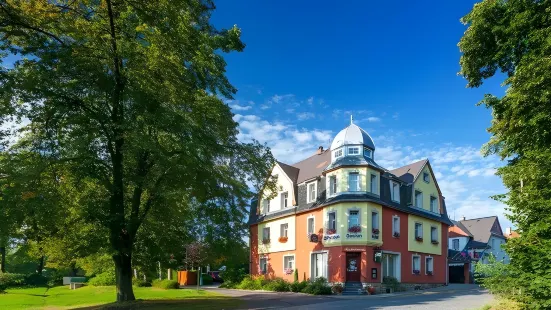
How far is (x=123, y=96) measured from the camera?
1481 cm

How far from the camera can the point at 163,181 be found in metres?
16.5

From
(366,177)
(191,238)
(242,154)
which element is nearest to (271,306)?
(191,238)

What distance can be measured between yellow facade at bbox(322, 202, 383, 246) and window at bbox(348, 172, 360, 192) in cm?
105

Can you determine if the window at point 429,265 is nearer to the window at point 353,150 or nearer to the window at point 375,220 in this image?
the window at point 375,220

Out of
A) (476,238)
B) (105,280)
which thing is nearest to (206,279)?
(105,280)

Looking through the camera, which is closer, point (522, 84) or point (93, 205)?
point (522, 84)

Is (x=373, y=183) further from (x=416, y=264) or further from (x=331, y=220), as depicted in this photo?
(x=416, y=264)

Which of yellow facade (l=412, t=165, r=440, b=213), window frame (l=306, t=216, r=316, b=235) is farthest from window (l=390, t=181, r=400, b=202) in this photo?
window frame (l=306, t=216, r=316, b=235)

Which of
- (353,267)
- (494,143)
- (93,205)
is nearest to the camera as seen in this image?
(494,143)

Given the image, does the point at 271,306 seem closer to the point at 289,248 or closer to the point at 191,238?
the point at 191,238

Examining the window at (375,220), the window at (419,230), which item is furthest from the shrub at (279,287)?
the window at (419,230)

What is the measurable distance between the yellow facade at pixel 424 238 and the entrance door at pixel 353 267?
6.08 meters

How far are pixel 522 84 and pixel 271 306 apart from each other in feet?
43.1

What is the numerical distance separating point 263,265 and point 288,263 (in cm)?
367
